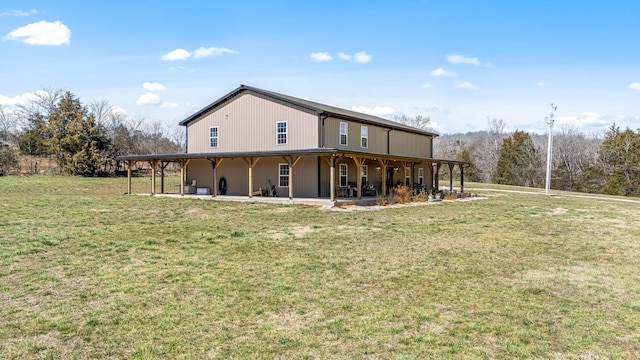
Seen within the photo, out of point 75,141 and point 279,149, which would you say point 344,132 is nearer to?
point 279,149

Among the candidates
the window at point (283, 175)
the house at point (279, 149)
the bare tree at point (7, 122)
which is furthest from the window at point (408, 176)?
the bare tree at point (7, 122)

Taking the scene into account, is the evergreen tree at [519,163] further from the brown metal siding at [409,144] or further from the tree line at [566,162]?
the brown metal siding at [409,144]

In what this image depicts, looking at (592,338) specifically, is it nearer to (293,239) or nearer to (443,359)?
(443,359)

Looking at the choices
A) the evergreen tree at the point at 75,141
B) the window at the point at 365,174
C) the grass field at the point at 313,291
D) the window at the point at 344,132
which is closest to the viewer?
the grass field at the point at 313,291

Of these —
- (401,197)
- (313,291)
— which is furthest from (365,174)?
(313,291)

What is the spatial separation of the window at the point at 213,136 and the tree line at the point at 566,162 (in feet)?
115

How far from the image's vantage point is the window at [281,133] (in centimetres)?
2266

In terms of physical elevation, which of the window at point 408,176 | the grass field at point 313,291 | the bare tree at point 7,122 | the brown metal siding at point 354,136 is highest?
the bare tree at point 7,122

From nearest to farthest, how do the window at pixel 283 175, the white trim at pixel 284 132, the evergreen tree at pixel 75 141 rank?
the white trim at pixel 284 132, the window at pixel 283 175, the evergreen tree at pixel 75 141

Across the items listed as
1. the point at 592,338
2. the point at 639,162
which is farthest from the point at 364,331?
the point at 639,162

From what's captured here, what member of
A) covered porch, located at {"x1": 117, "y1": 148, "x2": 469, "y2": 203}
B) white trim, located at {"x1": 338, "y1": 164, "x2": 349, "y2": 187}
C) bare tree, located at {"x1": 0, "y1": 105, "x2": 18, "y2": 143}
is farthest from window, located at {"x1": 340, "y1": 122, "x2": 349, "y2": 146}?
bare tree, located at {"x1": 0, "y1": 105, "x2": 18, "y2": 143}

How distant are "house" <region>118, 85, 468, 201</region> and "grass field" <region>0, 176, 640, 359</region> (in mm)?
9252

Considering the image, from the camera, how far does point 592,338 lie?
4688mm

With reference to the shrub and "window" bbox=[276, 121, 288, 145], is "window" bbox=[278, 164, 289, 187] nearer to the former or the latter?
"window" bbox=[276, 121, 288, 145]
